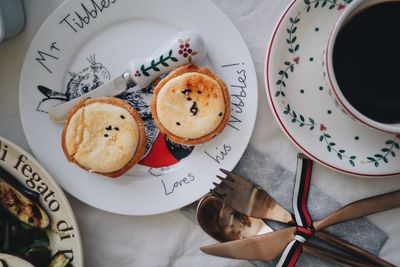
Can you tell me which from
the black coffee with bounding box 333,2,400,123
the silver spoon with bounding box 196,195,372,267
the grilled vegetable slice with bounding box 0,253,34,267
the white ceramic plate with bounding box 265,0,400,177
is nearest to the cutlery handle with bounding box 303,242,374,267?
the silver spoon with bounding box 196,195,372,267

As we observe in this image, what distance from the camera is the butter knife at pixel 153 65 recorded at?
928 mm

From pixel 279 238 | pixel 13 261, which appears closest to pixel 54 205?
pixel 13 261

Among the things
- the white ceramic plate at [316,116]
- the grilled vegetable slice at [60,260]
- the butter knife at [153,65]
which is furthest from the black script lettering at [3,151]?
the white ceramic plate at [316,116]

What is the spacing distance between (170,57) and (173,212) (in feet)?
1.03

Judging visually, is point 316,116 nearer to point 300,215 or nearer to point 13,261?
point 300,215

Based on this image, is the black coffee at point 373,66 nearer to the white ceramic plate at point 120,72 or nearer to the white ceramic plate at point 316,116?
the white ceramic plate at point 316,116

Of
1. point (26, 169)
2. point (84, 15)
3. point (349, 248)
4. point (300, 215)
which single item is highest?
point (84, 15)

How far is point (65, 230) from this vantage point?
0.96 metres

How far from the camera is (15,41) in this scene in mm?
1010

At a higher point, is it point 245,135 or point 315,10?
point 315,10

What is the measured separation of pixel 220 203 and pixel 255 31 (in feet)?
1.15

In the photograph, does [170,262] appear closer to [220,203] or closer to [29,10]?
[220,203]

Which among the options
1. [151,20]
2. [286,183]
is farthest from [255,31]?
[286,183]

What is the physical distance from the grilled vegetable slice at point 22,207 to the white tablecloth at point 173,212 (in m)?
0.08
